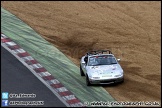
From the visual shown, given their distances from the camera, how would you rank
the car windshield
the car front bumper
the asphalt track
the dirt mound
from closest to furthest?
the asphalt track < the car front bumper < the dirt mound < the car windshield

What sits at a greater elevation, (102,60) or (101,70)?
(102,60)

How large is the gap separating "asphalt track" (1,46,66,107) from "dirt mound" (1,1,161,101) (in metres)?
2.90

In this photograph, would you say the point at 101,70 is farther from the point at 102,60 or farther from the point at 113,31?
the point at 113,31

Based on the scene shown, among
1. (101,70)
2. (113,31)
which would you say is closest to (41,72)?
(101,70)

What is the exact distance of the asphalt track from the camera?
806 inches

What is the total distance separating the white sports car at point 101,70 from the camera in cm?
2178

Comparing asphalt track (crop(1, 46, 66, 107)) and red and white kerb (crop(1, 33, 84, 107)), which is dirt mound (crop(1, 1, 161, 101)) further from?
asphalt track (crop(1, 46, 66, 107))

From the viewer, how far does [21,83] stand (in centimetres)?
2230

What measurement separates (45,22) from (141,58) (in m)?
8.20

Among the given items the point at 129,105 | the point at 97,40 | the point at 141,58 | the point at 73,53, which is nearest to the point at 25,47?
the point at 73,53

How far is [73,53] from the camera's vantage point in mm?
27172

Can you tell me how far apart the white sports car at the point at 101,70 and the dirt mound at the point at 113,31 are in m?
0.52

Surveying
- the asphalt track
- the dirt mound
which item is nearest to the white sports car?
the dirt mound

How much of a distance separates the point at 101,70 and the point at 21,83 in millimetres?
3868
